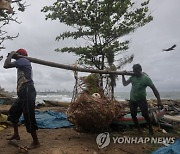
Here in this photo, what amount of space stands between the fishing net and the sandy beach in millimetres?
460

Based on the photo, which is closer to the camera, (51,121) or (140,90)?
(140,90)

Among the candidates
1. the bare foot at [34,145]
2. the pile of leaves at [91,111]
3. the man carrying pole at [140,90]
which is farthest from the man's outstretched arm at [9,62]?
the man carrying pole at [140,90]

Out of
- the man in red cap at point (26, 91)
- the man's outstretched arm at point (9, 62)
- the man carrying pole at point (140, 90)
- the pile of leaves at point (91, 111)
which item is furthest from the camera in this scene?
the man carrying pole at point (140, 90)

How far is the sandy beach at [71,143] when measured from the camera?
6.32m

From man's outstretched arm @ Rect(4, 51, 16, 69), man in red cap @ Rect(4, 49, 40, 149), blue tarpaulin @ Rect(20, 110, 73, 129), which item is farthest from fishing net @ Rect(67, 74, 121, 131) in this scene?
man's outstretched arm @ Rect(4, 51, 16, 69)

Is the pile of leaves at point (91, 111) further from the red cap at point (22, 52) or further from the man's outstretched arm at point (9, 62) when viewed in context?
the man's outstretched arm at point (9, 62)

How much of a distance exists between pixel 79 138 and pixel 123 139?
116 centimetres

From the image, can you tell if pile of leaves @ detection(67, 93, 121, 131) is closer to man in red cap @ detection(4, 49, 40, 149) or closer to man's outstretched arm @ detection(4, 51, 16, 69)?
man in red cap @ detection(4, 49, 40, 149)

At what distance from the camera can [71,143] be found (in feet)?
22.7

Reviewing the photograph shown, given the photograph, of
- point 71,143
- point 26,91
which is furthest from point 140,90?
point 26,91

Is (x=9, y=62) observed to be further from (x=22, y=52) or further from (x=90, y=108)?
(x=90, y=108)

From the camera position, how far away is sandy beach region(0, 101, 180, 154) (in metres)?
6.32

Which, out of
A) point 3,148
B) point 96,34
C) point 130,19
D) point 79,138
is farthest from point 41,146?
Answer: point 130,19

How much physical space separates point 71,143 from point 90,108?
3.16 feet
